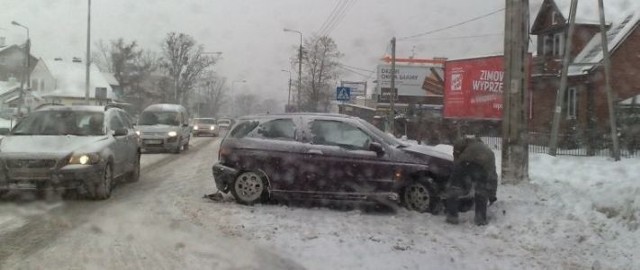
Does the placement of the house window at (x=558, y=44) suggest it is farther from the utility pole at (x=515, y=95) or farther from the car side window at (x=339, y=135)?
the car side window at (x=339, y=135)

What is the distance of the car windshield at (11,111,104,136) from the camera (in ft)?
33.6

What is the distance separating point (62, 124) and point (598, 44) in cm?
2466

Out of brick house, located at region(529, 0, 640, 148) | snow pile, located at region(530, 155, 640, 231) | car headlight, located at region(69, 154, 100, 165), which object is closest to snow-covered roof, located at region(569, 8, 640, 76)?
brick house, located at region(529, 0, 640, 148)

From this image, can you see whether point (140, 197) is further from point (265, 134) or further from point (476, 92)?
point (476, 92)

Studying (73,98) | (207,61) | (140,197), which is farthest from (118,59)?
(140,197)

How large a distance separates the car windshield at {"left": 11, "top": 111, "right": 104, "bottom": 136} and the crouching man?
603cm

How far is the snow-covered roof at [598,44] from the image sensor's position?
2552 centimetres

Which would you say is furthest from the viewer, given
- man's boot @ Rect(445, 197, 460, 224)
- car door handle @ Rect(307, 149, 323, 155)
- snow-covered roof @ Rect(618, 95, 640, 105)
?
snow-covered roof @ Rect(618, 95, 640, 105)

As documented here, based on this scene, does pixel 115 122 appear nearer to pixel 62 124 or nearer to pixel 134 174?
pixel 62 124

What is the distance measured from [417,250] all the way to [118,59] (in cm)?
8474

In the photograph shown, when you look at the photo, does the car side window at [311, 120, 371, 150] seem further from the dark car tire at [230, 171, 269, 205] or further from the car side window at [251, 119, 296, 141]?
the dark car tire at [230, 171, 269, 205]

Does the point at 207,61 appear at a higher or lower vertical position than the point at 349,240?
higher

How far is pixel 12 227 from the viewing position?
24.3ft

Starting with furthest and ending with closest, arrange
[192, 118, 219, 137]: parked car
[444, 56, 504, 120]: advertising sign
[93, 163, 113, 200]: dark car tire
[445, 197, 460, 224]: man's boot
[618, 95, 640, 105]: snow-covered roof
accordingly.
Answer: [192, 118, 219, 137]: parked car → [444, 56, 504, 120]: advertising sign → [618, 95, 640, 105]: snow-covered roof → [93, 163, 113, 200]: dark car tire → [445, 197, 460, 224]: man's boot
